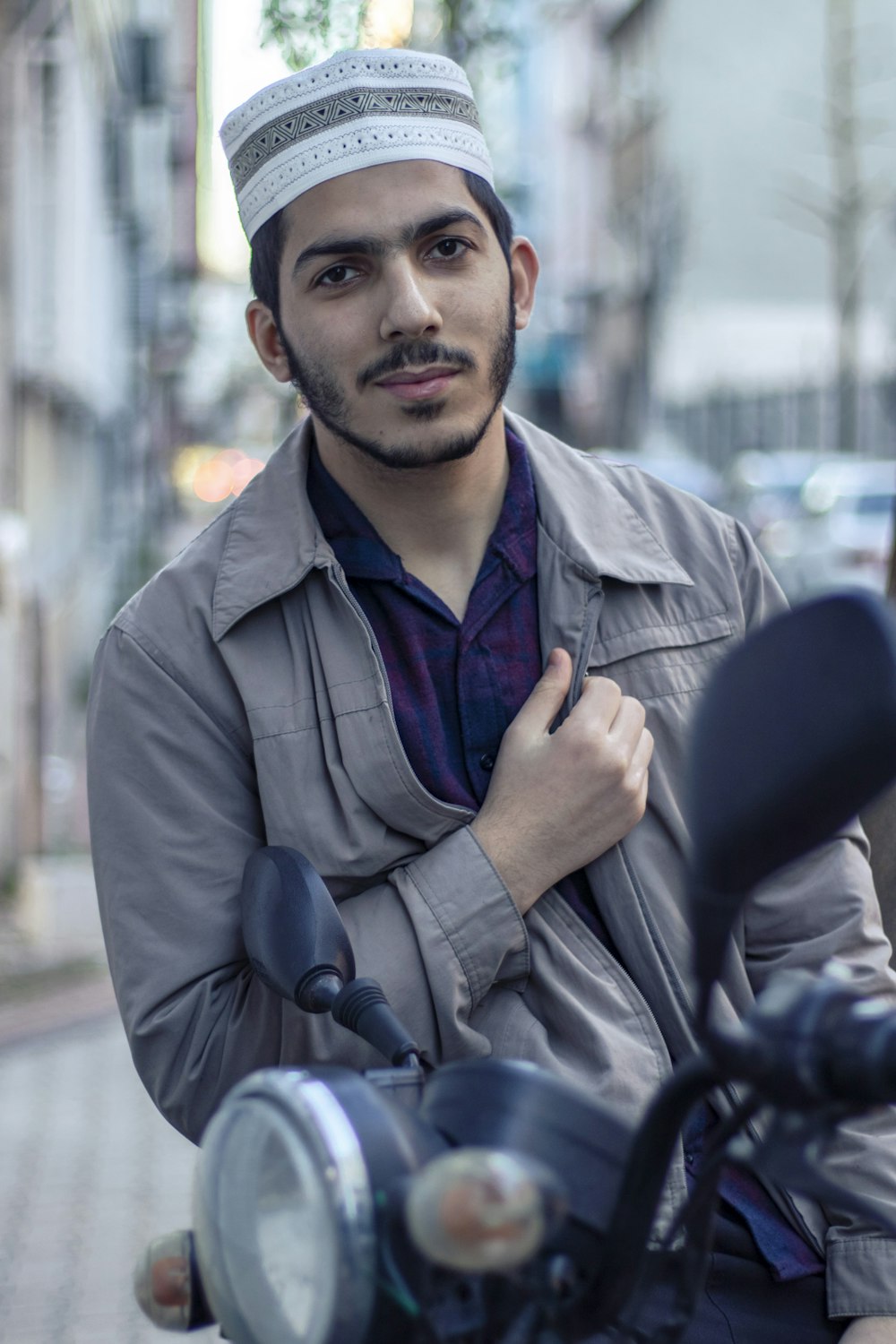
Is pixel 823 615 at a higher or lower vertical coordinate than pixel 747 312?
lower

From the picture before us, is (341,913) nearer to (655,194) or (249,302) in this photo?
(249,302)

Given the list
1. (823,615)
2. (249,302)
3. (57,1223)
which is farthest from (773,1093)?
(57,1223)

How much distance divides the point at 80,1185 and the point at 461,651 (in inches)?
132

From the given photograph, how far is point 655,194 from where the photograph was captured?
36750mm

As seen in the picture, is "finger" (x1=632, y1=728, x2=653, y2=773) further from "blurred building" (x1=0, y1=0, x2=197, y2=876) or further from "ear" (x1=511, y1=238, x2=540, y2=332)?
"blurred building" (x1=0, y1=0, x2=197, y2=876)

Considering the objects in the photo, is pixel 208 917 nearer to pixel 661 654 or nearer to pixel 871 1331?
pixel 661 654

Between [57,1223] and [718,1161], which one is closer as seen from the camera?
[718,1161]

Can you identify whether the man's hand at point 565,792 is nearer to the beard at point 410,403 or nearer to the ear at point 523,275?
the beard at point 410,403

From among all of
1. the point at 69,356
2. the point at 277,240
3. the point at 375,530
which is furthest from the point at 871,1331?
the point at 69,356

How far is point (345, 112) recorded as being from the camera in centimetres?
194

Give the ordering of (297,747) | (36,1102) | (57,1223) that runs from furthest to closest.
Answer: (36,1102)
(57,1223)
(297,747)

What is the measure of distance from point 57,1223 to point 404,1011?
125 inches

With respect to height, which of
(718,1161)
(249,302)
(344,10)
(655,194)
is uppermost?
(655,194)

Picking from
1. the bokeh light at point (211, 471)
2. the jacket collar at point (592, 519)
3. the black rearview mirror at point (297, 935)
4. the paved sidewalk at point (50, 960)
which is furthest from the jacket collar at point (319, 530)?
the bokeh light at point (211, 471)
